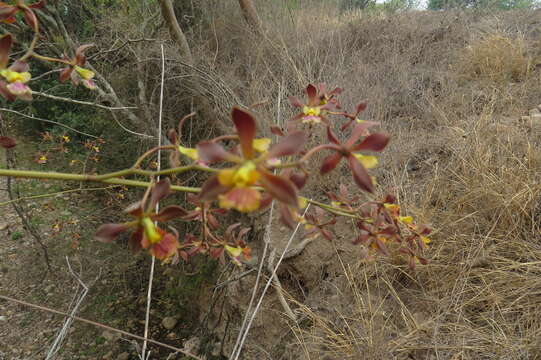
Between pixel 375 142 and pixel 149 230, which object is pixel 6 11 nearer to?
pixel 149 230

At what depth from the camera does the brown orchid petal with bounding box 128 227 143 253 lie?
1.44ft

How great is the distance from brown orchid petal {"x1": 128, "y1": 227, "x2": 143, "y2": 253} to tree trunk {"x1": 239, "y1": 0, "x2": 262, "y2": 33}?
10.3ft

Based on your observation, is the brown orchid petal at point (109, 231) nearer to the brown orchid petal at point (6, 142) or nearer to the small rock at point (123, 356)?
the brown orchid petal at point (6, 142)

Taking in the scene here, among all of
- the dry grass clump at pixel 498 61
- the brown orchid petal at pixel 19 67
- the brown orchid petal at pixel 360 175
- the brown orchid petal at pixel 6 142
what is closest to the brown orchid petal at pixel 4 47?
the brown orchid petal at pixel 19 67

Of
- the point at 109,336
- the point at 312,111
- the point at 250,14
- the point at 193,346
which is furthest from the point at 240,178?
the point at 250,14

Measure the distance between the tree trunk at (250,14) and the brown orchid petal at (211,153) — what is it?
3159 mm

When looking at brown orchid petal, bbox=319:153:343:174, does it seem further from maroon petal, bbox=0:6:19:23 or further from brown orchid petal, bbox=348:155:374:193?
maroon petal, bbox=0:6:19:23

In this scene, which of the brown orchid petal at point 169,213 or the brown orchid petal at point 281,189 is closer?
the brown orchid petal at point 281,189

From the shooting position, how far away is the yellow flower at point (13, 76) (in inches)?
21.0

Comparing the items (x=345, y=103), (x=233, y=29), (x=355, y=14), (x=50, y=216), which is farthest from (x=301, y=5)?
(x=50, y=216)

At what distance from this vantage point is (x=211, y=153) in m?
0.37

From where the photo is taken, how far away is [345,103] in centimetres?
228

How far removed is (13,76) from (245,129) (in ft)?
1.48

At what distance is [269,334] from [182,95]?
1.78m
